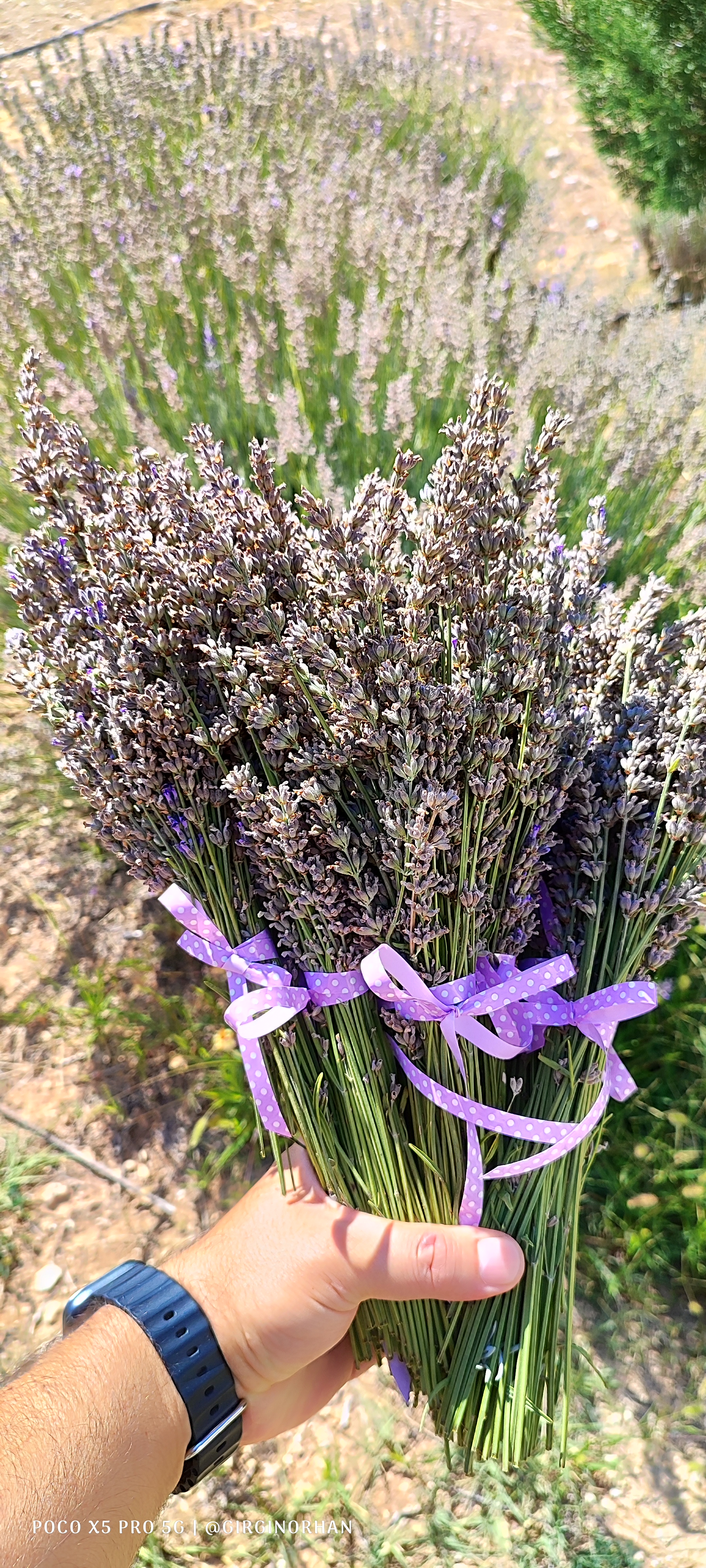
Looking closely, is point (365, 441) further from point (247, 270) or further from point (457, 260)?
point (457, 260)

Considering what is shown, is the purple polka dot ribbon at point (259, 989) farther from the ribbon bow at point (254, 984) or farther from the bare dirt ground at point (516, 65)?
the bare dirt ground at point (516, 65)

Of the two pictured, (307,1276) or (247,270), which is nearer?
(307,1276)

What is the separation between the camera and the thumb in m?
1.26

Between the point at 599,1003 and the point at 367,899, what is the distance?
371 mm

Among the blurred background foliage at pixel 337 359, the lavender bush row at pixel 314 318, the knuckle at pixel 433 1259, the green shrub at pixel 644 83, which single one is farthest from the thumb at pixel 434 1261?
the green shrub at pixel 644 83

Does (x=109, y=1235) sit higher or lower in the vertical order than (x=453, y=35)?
lower

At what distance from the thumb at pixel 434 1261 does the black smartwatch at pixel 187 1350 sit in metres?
0.26

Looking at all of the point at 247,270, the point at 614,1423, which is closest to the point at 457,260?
the point at 247,270

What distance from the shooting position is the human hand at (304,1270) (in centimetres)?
128

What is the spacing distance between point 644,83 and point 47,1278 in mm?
4926

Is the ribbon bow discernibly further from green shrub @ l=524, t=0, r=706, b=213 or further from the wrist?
green shrub @ l=524, t=0, r=706, b=213

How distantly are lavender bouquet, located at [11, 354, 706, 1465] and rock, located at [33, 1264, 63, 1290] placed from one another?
83 cm

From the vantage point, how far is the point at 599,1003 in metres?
1.24

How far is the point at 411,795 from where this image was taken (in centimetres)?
107
